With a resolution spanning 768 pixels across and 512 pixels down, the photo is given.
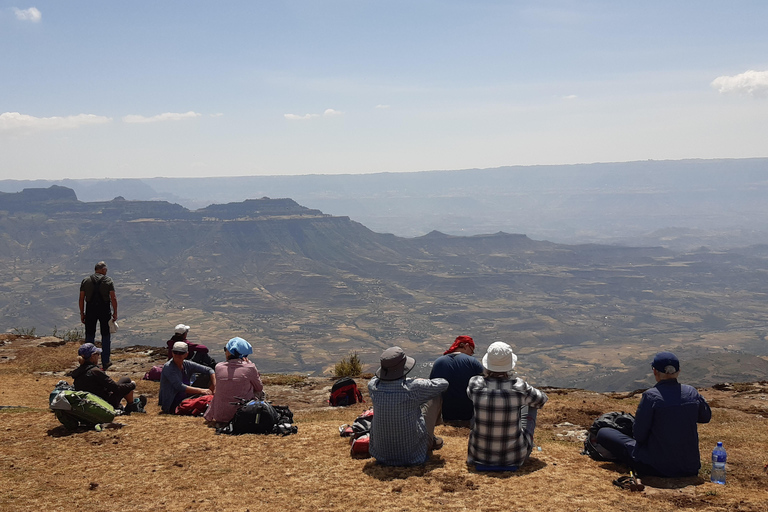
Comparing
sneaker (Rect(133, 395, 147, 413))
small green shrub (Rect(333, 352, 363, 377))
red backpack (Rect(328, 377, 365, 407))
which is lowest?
small green shrub (Rect(333, 352, 363, 377))

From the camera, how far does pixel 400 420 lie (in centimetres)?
950

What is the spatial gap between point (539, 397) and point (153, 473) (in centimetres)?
678

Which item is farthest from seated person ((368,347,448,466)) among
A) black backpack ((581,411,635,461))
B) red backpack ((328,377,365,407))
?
red backpack ((328,377,365,407))

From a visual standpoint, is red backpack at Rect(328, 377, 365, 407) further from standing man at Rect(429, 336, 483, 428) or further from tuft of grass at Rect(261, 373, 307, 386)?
standing man at Rect(429, 336, 483, 428)

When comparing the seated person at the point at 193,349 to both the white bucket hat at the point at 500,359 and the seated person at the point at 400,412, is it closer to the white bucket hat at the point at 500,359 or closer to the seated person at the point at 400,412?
the seated person at the point at 400,412

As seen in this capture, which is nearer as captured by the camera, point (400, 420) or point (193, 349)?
point (400, 420)

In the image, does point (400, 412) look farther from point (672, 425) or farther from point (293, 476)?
point (672, 425)

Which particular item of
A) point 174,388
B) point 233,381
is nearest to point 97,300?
point 174,388

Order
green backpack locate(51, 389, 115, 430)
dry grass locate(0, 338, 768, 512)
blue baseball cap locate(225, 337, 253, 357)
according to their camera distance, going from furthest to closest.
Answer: blue baseball cap locate(225, 337, 253, 357), green backpack locate(51, 389, 115, 430), dry grass locate(0, 338, 768, 512)

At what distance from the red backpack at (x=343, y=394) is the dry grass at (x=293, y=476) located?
3.34 meters

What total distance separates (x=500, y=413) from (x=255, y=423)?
5687 millimetres

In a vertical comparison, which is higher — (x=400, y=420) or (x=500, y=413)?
(x=500, y=413)

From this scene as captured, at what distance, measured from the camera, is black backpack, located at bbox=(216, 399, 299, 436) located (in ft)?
40.1

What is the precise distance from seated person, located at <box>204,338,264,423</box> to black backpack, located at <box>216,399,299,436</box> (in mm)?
289
